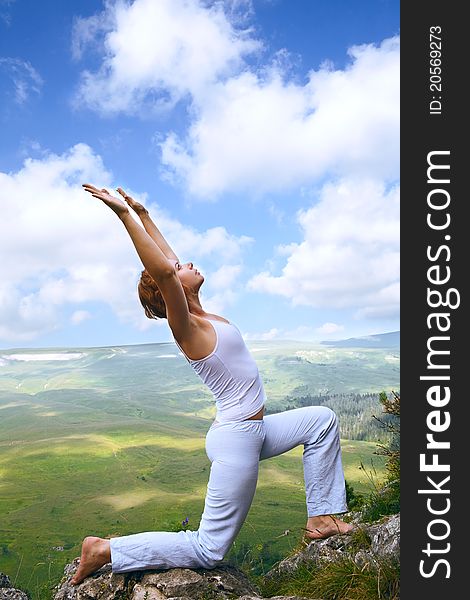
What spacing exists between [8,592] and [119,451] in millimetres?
4938

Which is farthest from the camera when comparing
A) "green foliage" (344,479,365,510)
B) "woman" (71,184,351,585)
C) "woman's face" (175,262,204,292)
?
"green foliage" (344,479,365,510)

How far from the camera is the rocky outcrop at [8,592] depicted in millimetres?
4156

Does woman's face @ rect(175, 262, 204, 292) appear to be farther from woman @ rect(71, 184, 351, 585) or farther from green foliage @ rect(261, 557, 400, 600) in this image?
green foliage @ rect(261, 557, 400, 600)

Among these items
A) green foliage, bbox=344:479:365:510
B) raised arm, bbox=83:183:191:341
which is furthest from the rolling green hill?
raised arm, bbox=83:183:191:341

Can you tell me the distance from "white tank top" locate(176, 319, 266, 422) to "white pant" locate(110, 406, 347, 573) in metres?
0.08

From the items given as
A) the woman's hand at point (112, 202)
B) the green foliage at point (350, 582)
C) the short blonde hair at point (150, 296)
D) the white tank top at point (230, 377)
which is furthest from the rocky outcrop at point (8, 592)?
the woman's hand at point (112, 202)

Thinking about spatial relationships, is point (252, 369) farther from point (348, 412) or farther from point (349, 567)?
point (348, 412)

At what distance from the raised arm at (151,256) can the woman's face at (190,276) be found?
351mm

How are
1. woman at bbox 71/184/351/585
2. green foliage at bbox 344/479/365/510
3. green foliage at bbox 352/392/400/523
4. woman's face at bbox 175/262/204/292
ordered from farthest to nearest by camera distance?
green foliage at bbox 344/479/365/510
green foliage at bbox 352/392/400/523
woman's face at bbox 175/262/204/292
woman at bbox 71/184/351/585

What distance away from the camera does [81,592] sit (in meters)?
3.74

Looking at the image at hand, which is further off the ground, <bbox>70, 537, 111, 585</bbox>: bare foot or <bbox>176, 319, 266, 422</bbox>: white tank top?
<bbox>176, 319, 266, 422</bbox>: white tank top

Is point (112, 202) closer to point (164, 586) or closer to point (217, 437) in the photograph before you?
point (217, 437)

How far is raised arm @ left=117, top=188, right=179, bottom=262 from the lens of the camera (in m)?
3.93

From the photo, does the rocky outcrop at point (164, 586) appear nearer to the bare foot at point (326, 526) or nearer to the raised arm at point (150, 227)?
the bare foot at point (326, 526)
